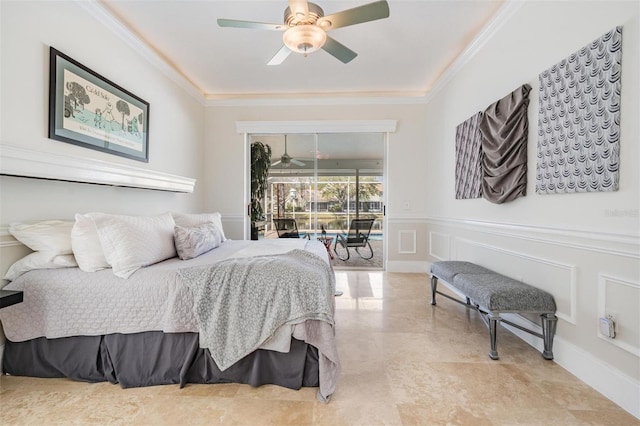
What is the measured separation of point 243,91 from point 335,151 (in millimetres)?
1731

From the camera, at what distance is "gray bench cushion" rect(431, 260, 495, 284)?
2.60 meters

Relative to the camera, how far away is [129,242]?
1.89 metres

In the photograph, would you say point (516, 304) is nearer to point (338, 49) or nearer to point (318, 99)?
point (338, 49)

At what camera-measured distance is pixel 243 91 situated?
4.45m

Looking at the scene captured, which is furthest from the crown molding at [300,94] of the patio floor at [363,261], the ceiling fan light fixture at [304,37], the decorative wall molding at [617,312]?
the patio floor at [363,261]

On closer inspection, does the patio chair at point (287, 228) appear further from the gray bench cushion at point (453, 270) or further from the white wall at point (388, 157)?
the gray bench cushion at point (453, 270)

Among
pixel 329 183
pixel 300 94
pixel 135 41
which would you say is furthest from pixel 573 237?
pixel 135 41

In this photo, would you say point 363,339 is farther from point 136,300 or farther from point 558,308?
point 136,300

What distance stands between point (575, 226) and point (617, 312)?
1.72 feet

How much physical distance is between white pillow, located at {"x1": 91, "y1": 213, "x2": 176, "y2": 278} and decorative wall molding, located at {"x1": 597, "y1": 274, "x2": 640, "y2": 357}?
9.24 feet

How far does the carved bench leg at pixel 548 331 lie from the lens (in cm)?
195

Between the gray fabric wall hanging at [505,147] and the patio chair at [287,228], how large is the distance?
297 cm

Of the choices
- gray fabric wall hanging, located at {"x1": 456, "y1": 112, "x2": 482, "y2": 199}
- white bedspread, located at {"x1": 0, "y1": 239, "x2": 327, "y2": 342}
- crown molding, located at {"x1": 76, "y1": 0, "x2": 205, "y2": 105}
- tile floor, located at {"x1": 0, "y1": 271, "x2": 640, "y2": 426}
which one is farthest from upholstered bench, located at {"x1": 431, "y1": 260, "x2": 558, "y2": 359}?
crown molding, located at {"x1": 76, "y1": 0, "x2": 205, "y2": 105}

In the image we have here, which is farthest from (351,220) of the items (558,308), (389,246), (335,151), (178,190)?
(558,308)
